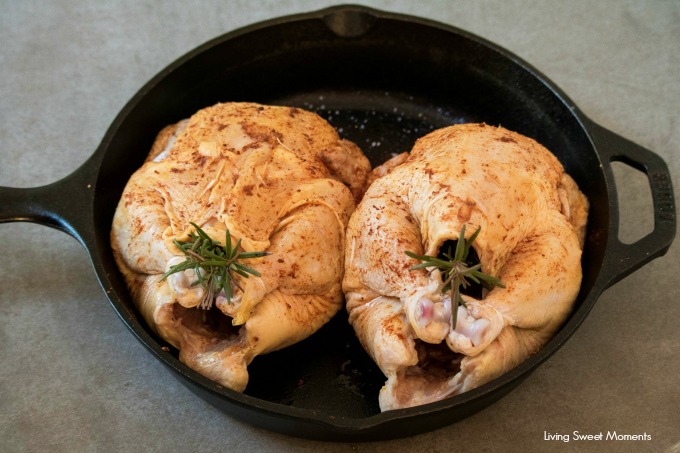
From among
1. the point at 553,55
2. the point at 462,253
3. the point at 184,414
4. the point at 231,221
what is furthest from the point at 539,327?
the point at 553,55

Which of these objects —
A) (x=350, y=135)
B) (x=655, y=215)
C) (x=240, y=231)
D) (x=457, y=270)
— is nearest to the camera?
(x=457, y=270)

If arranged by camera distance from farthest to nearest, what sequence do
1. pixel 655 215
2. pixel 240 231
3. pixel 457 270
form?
pixel 655 215 < pixel 240 231 < pixel 457 270

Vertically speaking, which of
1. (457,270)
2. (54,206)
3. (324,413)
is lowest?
(324,413)

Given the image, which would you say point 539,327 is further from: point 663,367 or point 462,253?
point 663,367

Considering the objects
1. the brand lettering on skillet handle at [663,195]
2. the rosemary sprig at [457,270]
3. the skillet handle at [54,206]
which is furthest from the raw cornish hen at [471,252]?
the skillet handle at [54,206]

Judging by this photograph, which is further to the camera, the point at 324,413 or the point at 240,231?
the point at 240,231

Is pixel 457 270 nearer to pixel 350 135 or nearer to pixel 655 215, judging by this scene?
pixel 655 215

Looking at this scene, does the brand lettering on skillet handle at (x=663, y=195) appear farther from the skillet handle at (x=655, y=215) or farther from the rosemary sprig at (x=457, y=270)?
the rosemary sprig at (x=457, y=270)

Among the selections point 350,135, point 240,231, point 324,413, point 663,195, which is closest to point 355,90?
point 350,135
